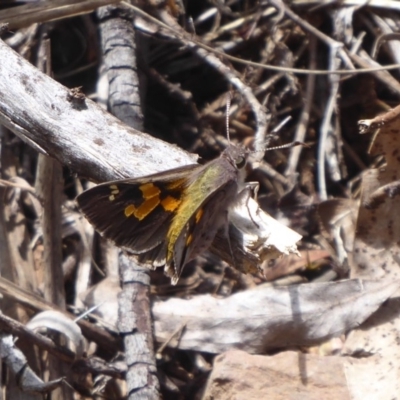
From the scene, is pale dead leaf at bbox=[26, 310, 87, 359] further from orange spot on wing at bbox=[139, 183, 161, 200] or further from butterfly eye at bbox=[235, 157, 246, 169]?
butterfly eye at bbox=[235, 157, 246, 169]

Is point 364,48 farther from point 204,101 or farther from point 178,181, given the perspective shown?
point 178,181

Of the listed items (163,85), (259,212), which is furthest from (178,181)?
(163,85)

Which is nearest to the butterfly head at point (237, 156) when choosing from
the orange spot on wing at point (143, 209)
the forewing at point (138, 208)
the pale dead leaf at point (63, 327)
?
the forewing at point (138, 208)

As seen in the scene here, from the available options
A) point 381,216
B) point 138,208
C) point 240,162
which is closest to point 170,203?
point 138,208

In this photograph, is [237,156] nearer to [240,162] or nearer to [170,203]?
[240,162]

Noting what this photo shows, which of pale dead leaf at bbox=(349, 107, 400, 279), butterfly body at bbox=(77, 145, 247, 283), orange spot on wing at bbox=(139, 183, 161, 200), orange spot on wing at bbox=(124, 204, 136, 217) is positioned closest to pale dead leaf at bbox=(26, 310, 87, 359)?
butterfly body at bbox=(77, 145, 247, 283)

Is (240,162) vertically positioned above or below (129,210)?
above

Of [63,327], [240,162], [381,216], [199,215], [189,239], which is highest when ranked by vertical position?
[240,162]

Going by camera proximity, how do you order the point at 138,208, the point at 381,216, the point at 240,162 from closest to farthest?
the point at 138,208, the point at 240,162, the point at 381,216

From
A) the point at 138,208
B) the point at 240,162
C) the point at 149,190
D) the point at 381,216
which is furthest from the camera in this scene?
the point at 381,216

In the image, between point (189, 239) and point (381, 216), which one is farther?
point (381, 216)
